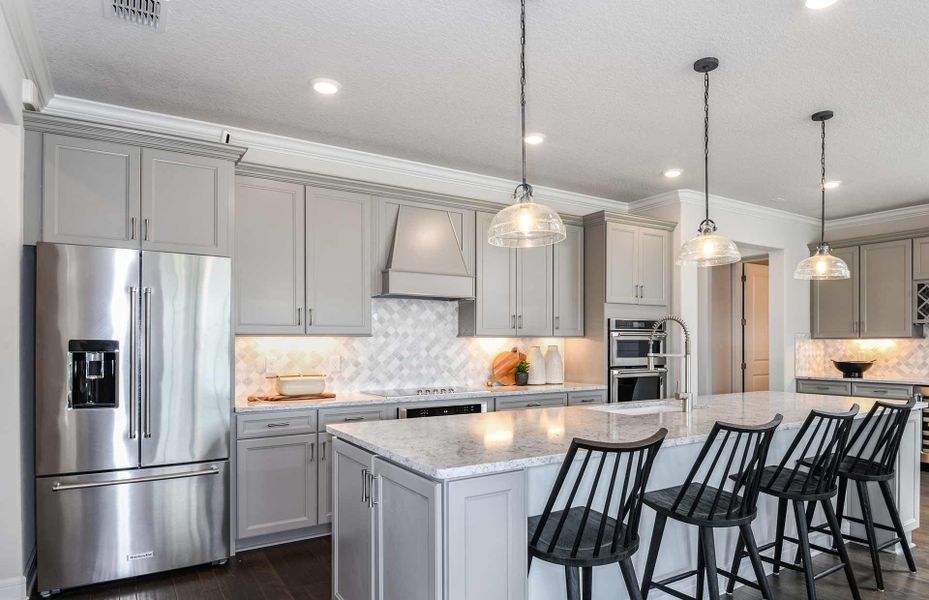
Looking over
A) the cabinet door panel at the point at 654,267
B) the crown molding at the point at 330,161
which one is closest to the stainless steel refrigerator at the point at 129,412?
the crown molding at the point at 330,161

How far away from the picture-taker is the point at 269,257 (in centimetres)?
397

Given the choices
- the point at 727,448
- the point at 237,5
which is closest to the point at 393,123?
the point at 237,5

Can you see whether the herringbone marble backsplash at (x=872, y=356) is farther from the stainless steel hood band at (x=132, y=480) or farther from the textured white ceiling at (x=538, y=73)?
the stainless steel hood band at (x=132, y=480)

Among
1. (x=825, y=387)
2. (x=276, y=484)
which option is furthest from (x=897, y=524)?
(x=276, y=484)

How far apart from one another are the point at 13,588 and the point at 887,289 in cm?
751

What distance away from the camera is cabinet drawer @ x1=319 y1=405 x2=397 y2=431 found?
3875 millimetres

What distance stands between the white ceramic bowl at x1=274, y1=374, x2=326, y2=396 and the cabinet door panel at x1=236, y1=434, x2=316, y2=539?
349 millimetres

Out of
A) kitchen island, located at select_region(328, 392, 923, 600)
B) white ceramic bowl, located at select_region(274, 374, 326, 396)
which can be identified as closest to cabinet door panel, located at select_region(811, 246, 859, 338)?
kitchen island, located at select_region(328, 392, 923, 600)

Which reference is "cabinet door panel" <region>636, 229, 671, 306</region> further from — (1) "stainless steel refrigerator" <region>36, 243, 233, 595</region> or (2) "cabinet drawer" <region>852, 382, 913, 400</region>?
(1) "stainless steel refrigerator" <region>36, 243, 233, 595</region>

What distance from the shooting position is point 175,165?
3404 mm

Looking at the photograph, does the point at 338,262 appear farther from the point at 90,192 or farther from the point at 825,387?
the point at 825,387

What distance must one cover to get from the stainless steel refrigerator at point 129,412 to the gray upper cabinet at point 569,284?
9.51 ft

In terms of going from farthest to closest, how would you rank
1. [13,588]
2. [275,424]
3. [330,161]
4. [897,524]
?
[330,161]
[275,424]
[897,524]
[13,588]

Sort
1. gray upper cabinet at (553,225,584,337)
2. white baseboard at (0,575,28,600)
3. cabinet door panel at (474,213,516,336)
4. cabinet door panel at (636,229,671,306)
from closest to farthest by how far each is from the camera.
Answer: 1. white baseboard at (0,575,28,600)
2. cabinet door panel at (474,213,516,336)
3. gray upper cabinet at (553,225,584,337)
4. cabinet door panel at (636,229,671,306)
